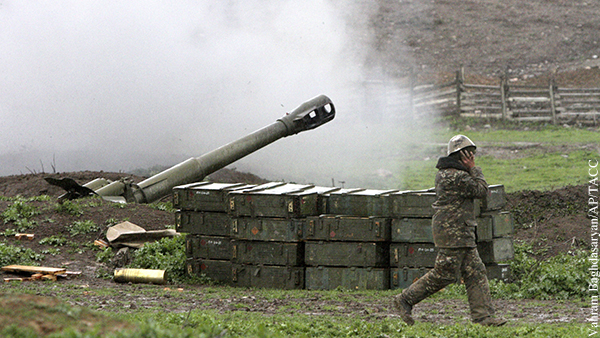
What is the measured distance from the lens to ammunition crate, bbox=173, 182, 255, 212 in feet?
39.2

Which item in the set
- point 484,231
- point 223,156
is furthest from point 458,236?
point 223,156

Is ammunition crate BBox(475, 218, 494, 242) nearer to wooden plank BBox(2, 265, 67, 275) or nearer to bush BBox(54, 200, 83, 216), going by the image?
wooden plank BBox(2, 265, 67, 275)

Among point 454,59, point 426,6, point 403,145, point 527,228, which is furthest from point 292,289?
point 426,6

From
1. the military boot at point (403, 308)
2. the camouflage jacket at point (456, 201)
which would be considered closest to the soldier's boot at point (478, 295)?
the camouflage jacket at point (456, 201)

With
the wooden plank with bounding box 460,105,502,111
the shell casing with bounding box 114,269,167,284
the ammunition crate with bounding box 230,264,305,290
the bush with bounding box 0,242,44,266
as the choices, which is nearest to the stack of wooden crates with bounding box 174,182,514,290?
the ammunition crate with bounding box 230,264,305,290

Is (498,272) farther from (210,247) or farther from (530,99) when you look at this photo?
(530,99)

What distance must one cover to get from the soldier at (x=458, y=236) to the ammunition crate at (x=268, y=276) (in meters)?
3.01

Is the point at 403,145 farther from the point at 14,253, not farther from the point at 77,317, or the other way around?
the point at 77,317

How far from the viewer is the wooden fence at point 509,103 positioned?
2955 centimetres

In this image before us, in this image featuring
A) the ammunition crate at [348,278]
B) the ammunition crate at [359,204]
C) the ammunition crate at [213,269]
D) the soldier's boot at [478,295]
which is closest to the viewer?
the soldier's boot at [478,295]

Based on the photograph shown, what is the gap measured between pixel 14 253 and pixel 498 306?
7.69m

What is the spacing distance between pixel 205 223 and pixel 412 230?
3.29 meters

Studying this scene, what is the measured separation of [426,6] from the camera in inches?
1949

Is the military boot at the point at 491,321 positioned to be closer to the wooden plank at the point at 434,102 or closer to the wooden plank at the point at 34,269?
the wooden plank at the point at 34,269
